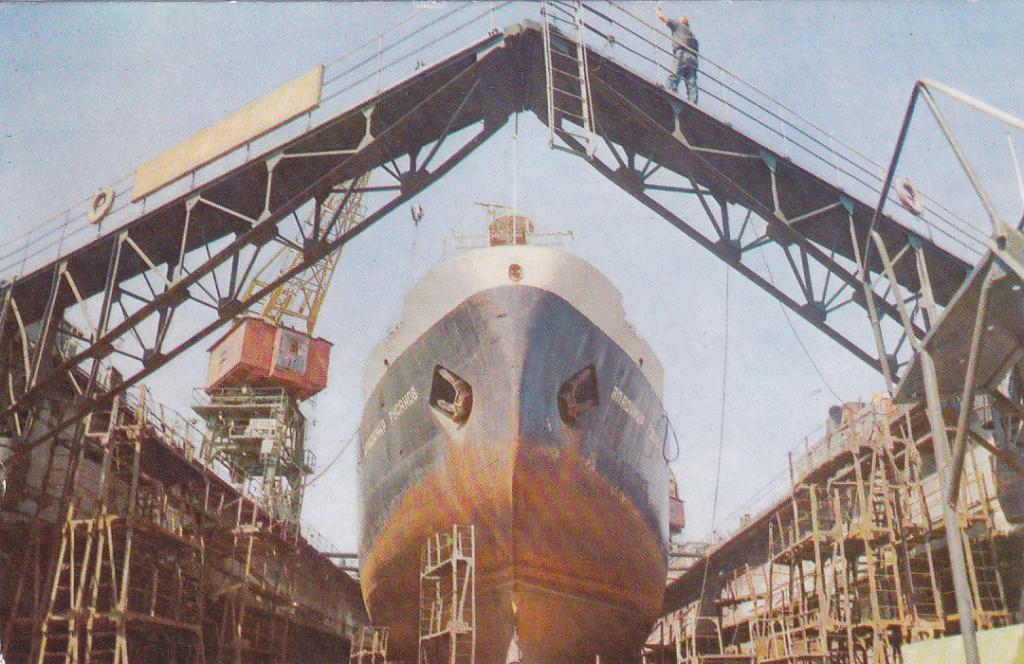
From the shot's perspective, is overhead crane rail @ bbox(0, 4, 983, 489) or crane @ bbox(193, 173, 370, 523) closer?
overhead crane rail @ bbox(0, 4, 983, 489)

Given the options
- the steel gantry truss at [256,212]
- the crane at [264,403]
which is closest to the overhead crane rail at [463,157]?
the steel gantry truss at [256,212]

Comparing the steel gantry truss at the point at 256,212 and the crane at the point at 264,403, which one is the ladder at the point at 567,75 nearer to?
the steel gantry truss at the point at 256,212

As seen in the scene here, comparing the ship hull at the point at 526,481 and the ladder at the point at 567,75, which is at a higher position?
the ladder at the point at 567,75

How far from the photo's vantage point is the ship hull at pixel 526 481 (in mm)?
12875

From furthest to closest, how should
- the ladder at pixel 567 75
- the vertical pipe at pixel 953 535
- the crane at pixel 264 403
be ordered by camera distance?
the crane at pixel 264 403 → the ladder at pixel 567 75 → the vertical pipe at pixel 953 535

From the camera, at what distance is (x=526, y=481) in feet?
42.2

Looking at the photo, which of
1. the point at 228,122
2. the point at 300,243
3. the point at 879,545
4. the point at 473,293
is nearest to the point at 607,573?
the point at 473,293

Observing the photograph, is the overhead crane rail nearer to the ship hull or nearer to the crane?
the ship hull

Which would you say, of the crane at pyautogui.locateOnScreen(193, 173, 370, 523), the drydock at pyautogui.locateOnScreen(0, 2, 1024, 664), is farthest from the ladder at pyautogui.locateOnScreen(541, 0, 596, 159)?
the crane at pyautogui.locateOnScreen(193, 173, 370, 523)

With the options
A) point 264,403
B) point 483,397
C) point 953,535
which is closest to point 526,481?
point 483,397

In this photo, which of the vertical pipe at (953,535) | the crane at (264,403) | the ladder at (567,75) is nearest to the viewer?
the vertical pipe at (953,535)

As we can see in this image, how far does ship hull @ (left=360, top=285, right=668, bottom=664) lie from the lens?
42.2 feet

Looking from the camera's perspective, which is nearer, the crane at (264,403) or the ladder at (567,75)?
the ladder at (567,75)

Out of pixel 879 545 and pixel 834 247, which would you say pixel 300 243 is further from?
pixel 879 545
